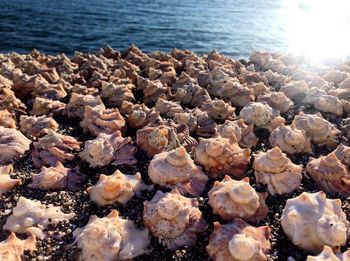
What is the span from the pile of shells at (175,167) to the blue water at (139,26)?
8.60 m

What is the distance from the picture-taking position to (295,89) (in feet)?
20.9

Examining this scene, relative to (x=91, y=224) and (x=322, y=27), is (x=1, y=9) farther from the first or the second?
(x=91, y=224)

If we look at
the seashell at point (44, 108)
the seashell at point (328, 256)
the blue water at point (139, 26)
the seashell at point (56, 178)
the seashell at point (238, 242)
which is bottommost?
the blue water at point (139, 26)

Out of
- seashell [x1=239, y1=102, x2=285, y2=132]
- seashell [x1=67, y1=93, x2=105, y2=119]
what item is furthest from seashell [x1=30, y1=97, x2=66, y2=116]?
seashell [x1=239, y1=102, x2=285, y2=132]

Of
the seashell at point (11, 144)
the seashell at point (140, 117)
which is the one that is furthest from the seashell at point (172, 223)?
the seashell at point (11, 144)

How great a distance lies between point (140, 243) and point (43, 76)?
4203mm

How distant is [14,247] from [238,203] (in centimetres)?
182

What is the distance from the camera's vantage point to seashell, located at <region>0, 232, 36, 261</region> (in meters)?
3.40

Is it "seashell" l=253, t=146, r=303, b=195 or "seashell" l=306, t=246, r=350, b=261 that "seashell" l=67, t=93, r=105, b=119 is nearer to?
"seashell" l=253, t=146, r=303, b=195

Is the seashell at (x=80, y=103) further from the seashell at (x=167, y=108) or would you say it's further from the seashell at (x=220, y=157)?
the seashell at (x=220, y=157)

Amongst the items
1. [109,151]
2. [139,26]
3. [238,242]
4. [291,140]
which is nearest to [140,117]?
[109,151]

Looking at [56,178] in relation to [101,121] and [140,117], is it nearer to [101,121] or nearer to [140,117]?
[101,121]

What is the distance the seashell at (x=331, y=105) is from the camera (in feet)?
19.3

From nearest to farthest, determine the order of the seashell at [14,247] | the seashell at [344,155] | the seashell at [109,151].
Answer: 1. the seashell at [14,247]
2. the seashell at [344,155]
3. the seashell at [109,151]
